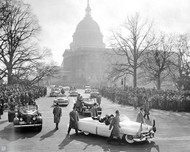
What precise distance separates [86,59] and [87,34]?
24.7 m

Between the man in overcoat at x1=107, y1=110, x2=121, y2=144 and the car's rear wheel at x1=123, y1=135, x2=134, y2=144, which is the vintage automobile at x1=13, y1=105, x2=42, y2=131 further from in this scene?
the car's rear wheel at x1=123, y1=135, x2=134, y2=144

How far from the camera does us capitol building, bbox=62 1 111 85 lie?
117037 mm

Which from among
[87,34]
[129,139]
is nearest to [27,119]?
[129,139]

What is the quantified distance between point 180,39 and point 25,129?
3863 cm

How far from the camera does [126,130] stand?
12.3 meters

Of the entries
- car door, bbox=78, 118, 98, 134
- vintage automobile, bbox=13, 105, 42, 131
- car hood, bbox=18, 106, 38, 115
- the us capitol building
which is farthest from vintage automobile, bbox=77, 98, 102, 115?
the us capitol building

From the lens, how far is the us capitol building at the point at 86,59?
117 metres

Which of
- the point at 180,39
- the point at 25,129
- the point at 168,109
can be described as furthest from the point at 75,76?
the point at 25,129

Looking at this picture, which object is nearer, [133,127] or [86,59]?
[133,127]

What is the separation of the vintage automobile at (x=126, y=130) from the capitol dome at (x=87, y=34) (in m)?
132

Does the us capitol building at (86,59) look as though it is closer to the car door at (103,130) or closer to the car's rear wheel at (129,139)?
the car door at (103,130)

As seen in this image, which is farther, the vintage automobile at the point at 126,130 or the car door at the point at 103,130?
the car door at the point at 103,130

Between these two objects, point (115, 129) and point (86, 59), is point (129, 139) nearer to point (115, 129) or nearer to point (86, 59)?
point (115, 129)

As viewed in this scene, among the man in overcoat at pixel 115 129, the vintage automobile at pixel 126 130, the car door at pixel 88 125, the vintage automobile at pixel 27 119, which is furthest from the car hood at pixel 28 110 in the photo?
the man in overcoat at pixel 115 129
